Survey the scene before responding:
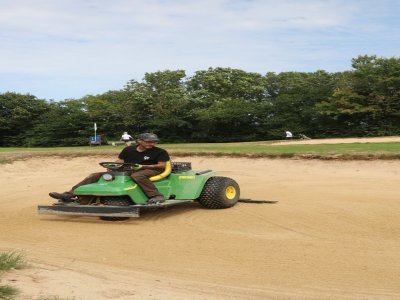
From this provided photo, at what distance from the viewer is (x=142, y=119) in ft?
186

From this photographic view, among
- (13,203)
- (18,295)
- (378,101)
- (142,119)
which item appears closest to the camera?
(18,295)

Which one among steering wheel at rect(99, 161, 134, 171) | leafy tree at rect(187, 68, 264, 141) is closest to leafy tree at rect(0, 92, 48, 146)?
leafy tree at rect(187, 68, 264, 141)

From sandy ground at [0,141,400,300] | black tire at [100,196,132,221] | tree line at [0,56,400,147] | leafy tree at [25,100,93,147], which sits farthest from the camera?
leafy tree at [25,100,93,147]

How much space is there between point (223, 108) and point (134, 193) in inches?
1764

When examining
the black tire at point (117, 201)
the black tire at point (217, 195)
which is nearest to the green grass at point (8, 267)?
the black tire at point (117, 201)

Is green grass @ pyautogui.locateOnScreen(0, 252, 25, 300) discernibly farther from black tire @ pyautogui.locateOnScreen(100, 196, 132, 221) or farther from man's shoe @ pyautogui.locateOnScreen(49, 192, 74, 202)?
man's shoe @ pyautogui.locateOnScreen(49, 192, 74, 202)

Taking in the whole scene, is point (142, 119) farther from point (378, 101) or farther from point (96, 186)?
point (96, 186)

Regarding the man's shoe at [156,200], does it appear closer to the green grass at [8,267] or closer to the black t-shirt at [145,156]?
the black t-shirt at [145,156]

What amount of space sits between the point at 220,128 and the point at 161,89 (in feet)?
39.3

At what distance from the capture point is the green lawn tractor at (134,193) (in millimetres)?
8509

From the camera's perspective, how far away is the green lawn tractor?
851cm

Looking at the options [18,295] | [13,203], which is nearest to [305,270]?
[18,295]

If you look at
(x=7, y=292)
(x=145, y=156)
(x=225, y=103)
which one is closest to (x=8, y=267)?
(x=7, y=292)

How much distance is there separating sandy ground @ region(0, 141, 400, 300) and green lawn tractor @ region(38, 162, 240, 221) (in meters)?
0.24
